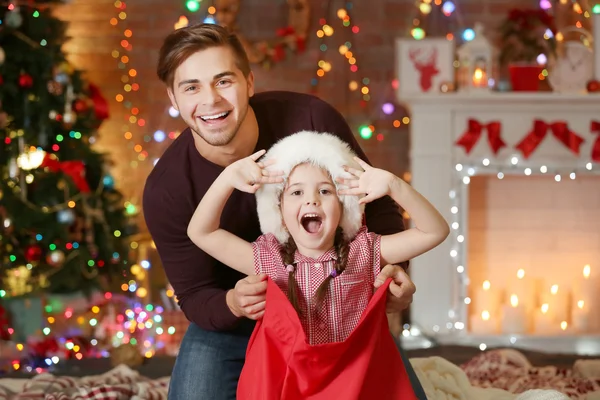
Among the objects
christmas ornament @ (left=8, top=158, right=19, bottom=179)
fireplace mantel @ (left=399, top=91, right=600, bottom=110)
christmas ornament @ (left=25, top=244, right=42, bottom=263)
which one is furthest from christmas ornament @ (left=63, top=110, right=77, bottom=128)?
fireplace mantel @ (left=399, top=91, right=600, bottom=110)

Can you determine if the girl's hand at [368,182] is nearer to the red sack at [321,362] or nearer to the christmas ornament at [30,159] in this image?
the red sack at [321,362]

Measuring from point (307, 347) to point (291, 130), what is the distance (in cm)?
59

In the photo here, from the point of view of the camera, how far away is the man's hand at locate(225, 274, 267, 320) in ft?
5.70

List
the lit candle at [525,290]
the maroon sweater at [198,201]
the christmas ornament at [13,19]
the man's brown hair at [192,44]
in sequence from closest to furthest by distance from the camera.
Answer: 1. the man's brown hair at [192,44]
2. the maroon sweater at [198,201]
3. the christmas ornament at [13,19]
4. the lit candle at [525,290]

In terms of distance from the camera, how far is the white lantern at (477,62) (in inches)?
162

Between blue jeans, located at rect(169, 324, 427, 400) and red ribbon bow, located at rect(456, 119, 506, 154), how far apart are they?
221cm

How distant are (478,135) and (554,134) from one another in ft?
1.20

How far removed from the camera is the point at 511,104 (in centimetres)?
411

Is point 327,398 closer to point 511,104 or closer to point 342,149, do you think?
point 342,149

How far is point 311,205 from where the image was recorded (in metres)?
1.71

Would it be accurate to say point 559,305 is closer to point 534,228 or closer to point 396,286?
point 534,228

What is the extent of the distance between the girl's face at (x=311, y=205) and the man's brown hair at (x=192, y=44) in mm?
287

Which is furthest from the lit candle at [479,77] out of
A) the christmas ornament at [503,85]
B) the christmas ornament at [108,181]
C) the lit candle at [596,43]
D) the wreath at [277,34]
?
the christmas ornament at [108,181]

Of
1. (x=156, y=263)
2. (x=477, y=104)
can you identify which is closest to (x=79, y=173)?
(x=156, y=263)
